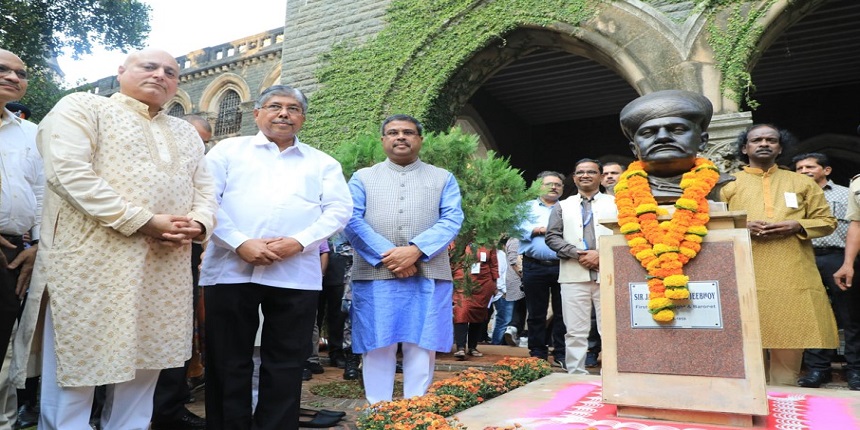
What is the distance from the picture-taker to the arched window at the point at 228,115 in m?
27.5

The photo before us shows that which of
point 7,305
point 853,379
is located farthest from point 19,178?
point 853,379

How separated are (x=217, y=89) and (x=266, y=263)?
92.2ft

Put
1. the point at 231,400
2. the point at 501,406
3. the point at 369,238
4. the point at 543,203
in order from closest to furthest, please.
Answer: the point at 231,400
the point at 501,406
the point at 369,238
the point at 543,203

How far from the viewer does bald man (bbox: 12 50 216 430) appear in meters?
2.48

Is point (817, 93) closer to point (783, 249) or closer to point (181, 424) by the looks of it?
point (783, 249)

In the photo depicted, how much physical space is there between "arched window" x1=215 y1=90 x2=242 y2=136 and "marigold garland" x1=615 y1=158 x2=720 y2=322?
26134 mm

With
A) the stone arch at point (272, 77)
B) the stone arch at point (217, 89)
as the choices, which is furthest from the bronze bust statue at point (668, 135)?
the stone arch at point (217, 89)

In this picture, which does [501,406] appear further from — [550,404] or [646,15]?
[646,15]

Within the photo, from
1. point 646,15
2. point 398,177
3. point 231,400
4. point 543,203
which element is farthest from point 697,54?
point 231,400

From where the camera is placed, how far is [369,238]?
11.8 feet

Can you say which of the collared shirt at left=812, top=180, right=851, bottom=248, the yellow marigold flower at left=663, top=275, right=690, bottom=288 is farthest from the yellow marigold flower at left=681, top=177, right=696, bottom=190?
the collared shirt at left=812, top=180, right=851, bottom=248

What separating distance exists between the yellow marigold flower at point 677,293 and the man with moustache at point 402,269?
130 centimetres

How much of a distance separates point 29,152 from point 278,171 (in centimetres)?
141

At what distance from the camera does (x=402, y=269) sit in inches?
138
